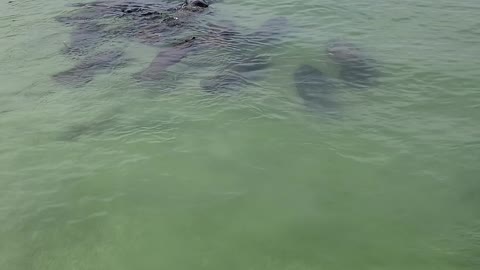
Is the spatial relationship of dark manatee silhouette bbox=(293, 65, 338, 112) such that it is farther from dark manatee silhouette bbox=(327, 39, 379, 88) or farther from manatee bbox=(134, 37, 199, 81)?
→ manatee bbox=(134, 37, 199, 81)

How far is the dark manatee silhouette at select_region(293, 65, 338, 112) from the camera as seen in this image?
6.35m

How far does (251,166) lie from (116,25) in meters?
5.29

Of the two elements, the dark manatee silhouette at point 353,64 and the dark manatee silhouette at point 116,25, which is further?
the dark manatee silhouette at point 116,25

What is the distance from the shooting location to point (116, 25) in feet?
30.6

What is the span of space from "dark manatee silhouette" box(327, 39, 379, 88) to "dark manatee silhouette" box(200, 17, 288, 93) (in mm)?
1032

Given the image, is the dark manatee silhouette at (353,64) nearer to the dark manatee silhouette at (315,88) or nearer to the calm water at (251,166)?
the calm water at (251,166)

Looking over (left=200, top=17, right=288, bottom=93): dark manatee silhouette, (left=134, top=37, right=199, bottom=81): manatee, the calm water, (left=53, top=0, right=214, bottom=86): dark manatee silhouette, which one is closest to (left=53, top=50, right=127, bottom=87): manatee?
(left=53, top=0, right=214, bottom=86): dark manatee silhouette

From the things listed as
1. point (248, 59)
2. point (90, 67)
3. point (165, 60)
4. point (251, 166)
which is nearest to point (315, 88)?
point (248, 59)

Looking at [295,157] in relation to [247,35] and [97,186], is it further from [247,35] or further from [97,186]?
[247,35]

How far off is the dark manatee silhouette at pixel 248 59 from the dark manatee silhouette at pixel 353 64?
3.39ft

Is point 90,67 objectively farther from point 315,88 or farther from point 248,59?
point 315,88

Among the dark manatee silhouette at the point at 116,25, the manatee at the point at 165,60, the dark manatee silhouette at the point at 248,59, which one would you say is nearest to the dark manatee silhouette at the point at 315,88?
the dark manatee silhouette at the point at 248,59

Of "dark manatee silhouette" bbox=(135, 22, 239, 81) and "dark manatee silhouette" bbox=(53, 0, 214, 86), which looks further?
"dark manatee silhouette" bbox=(53, 0, 214, 86)

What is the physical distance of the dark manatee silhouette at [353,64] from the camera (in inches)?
270
